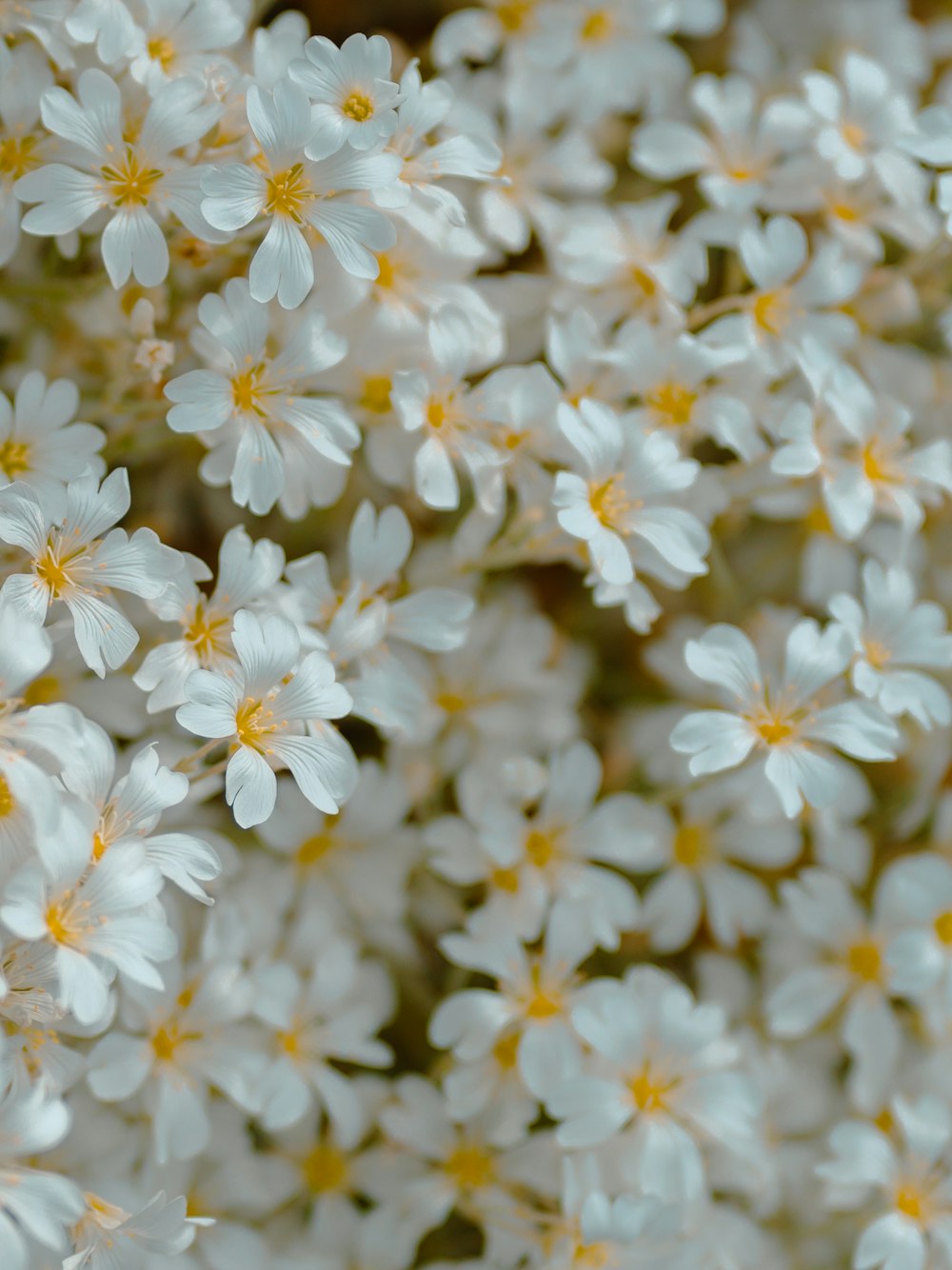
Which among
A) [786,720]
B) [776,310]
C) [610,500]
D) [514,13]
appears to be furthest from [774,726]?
[514,13]

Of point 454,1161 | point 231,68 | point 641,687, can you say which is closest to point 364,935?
point 454,1161

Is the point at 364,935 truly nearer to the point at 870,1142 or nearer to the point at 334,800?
the point at 334,800

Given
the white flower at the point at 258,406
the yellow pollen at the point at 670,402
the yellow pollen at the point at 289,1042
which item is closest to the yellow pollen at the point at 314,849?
the yellow pollen at the point at 289,1042

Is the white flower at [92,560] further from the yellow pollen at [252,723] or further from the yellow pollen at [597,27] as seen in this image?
the yellow pollen at [597,27]

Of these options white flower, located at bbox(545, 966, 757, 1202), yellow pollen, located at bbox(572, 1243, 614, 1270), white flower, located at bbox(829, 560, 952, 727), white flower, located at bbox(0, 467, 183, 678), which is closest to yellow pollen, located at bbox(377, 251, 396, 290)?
white flower, located at bbox(0, 467, 183, 678)

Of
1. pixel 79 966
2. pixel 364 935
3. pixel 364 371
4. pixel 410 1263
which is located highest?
pixel 364 371
